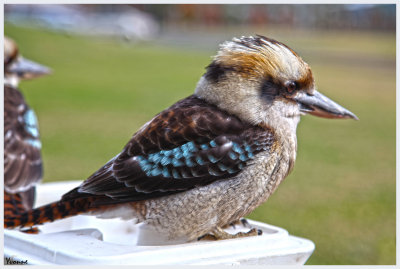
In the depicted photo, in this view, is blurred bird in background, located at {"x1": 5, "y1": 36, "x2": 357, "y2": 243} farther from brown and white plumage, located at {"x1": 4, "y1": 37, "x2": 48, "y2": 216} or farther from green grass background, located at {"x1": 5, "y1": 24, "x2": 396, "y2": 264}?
green grass background, located at {"x1": 5, "y1": 24, "x2": 396, "y2": 264}

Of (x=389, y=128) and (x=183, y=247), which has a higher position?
(x=183, y=247)

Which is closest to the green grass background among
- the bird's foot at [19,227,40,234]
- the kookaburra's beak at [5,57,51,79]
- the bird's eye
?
the kookaburra's beak at [5,57,51,79]

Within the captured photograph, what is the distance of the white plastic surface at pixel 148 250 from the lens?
1.97m

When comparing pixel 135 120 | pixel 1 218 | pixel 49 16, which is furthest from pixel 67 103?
pixel 49 16

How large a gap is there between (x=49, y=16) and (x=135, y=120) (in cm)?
1449

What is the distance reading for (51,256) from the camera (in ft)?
6.66

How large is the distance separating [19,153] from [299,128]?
6017 millimetres

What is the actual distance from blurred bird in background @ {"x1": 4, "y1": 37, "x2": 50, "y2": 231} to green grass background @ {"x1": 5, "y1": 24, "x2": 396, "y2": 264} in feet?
5.74

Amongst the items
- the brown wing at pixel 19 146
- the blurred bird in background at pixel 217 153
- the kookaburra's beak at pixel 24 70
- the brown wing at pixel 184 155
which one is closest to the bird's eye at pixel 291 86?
the blurred bird in background at pixel 217 153

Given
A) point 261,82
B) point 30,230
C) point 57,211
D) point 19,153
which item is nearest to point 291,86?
point 261,82

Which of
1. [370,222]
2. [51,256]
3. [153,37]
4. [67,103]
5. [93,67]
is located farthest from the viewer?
[153,37]

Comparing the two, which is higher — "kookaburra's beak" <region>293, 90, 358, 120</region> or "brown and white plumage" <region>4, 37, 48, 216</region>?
"kookaburra's beak" <region>293, 90, 358, 120</region>

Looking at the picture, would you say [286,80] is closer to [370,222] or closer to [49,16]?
[370,222]

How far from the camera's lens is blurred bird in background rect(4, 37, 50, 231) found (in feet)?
9.92
